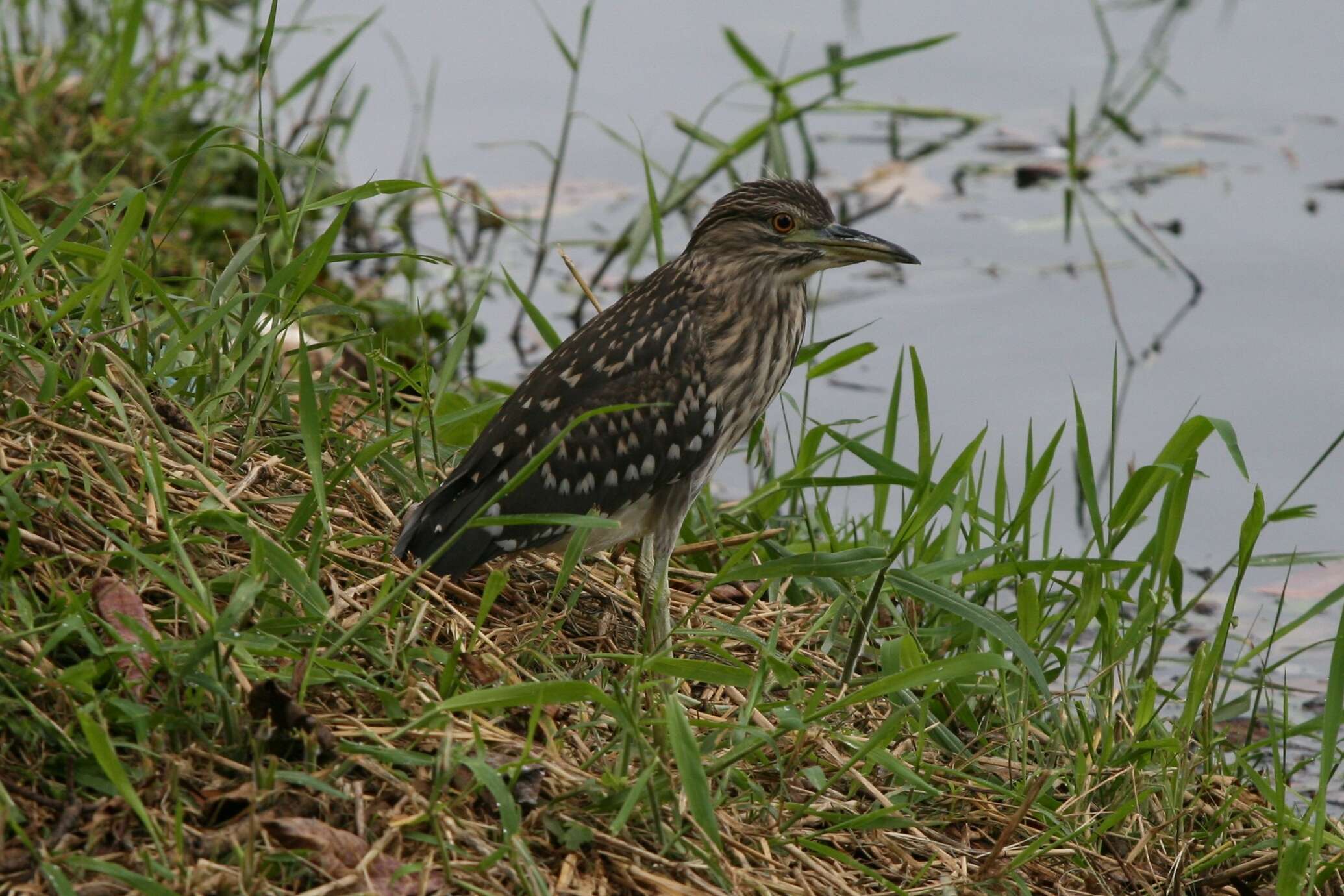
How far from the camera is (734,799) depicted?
3.84 m

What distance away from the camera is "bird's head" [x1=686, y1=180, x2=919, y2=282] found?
5230 millimetres

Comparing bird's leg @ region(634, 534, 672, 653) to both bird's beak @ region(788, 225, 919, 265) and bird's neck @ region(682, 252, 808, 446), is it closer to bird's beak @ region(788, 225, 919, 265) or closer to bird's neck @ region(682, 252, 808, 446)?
bird's neck @ region(682, 252, 808, 446)

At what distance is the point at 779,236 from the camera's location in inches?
206

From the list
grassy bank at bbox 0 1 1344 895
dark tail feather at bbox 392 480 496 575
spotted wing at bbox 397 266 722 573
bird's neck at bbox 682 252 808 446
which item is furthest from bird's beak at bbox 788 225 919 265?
dark tail feather at bbox 392 480 496 575


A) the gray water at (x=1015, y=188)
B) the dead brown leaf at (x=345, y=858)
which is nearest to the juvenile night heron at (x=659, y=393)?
the dead brown leaf at (x=345, y=858)

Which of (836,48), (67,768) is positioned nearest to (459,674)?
(67,768)

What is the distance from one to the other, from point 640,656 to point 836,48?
513cm

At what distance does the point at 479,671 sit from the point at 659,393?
1263 mm

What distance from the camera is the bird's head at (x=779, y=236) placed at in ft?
17.2

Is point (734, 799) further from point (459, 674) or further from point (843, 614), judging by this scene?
point (843, 614)

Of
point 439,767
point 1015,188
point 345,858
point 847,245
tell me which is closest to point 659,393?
point 847,245

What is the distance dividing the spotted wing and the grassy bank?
0.19m

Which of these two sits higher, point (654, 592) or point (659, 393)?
point (659, 393)

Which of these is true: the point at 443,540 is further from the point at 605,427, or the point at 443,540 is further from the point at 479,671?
the point at 605,427
